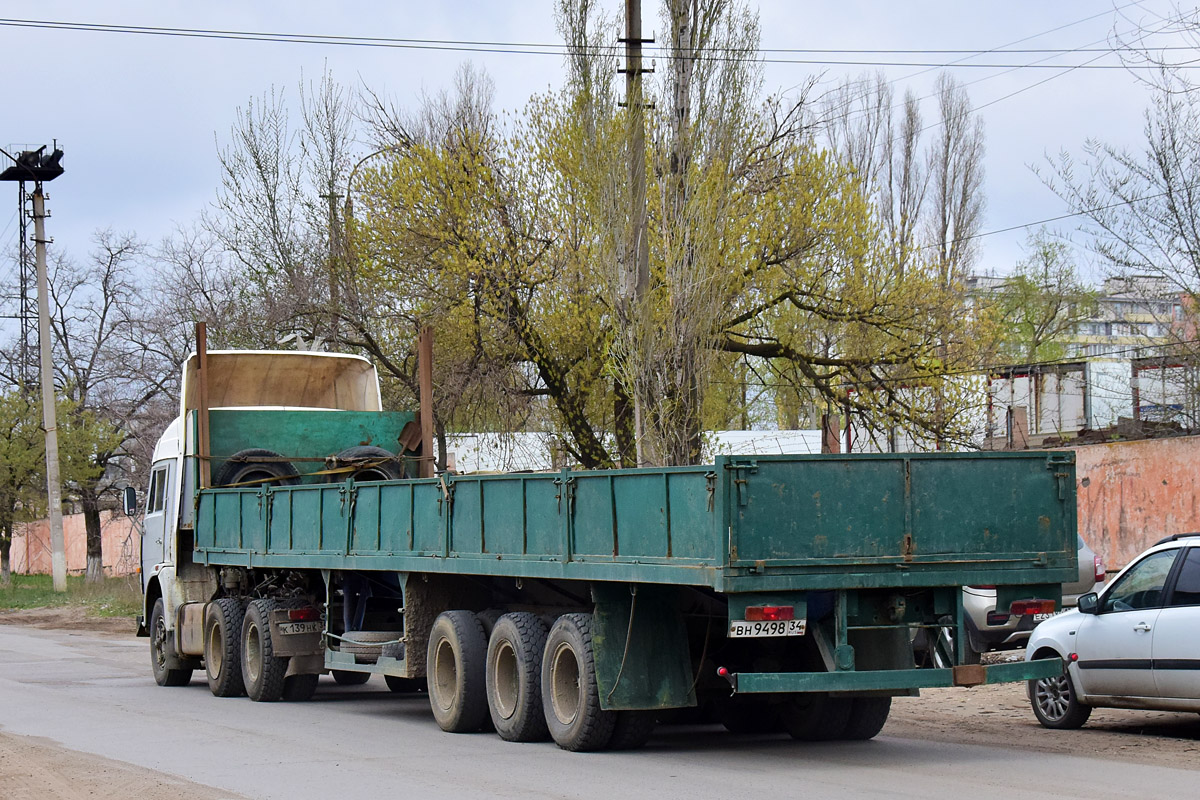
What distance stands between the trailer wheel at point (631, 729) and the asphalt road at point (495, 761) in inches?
5.5

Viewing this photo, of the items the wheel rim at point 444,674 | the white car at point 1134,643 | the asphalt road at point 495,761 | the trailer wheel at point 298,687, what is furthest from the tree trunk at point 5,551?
the white car at point 1134,643

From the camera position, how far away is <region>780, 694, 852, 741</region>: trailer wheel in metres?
10.7

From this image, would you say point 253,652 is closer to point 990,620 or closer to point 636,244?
point 990,620

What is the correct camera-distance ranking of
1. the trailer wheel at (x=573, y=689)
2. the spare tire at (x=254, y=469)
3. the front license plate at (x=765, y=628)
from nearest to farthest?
the front license plate at (x=765, y=628), the trailer wheel at (x=573, y=689), the spare tire at (x=254, y=469)

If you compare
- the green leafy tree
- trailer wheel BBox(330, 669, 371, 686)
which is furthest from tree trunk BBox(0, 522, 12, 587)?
trailer wheel BBox(330, 669, 371, 686)

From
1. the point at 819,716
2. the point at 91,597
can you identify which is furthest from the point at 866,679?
the point at 91,597

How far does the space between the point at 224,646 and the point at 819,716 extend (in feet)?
24.2

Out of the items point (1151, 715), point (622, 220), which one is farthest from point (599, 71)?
point (1151, 715)

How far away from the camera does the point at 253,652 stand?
14938 millimetres

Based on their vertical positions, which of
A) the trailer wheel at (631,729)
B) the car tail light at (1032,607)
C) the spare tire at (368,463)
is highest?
the spare tire at (368,463)

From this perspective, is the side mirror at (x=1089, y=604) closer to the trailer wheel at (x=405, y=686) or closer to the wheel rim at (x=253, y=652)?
the trailer wheel at (x=405, y=686)

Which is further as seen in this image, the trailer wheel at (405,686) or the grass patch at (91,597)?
the grass patch at (91,597)

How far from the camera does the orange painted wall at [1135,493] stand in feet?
69.8

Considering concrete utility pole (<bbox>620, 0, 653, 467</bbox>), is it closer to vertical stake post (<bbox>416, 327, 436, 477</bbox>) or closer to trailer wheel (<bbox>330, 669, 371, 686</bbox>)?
vertical stake post (<bbox>416, 327, 436, 477</bbox>)
